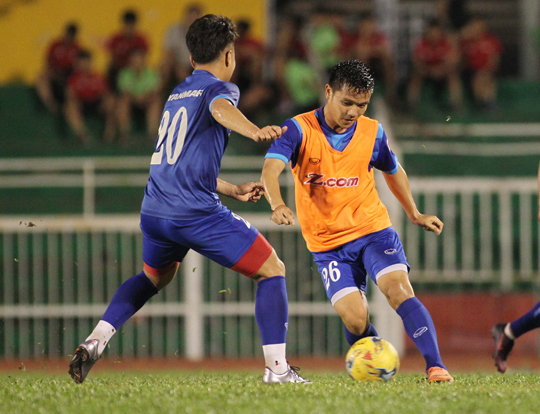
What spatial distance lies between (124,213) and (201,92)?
7.58 m

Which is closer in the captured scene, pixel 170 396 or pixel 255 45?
pixel 170 396

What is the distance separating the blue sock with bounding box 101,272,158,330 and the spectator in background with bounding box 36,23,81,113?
8.88 meters

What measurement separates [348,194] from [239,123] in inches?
52.6

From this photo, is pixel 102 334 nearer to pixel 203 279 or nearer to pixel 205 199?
pixel 205 199

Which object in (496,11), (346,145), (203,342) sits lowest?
(203,342)

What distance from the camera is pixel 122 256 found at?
10.0m

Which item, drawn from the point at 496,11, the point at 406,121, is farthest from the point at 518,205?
the point at 496,11

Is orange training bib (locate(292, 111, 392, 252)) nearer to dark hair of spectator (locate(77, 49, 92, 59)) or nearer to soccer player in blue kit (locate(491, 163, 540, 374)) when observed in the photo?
soccer player in blue kit (locate(491, 163, 540, 374))

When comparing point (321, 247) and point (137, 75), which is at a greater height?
point (137, 75)

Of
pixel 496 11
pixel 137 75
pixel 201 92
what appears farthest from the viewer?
pixel 496 11

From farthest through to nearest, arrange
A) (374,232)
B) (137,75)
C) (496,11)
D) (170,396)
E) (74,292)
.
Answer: (496,11), (137,75), (74,292), (374,232), (170,396)

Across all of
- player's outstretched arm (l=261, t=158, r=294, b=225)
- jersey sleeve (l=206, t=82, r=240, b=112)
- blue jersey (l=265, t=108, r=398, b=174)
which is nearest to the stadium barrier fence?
blue jersey (l=265, t=108, r=398, b=174)

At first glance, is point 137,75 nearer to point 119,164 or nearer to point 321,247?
point 119,164

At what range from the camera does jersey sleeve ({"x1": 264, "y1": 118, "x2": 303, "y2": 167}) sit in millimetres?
5266
